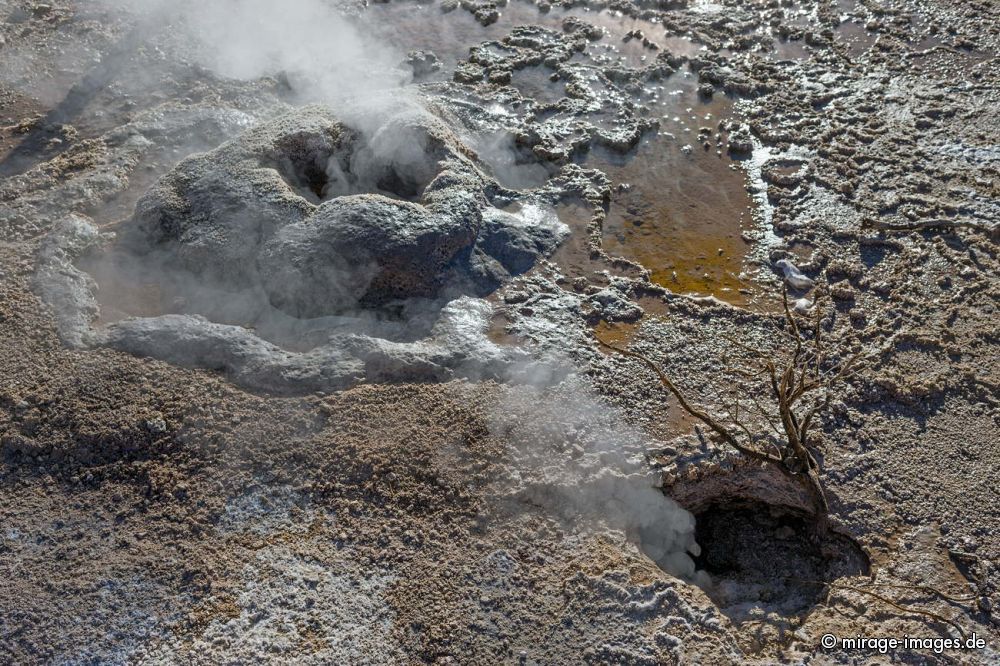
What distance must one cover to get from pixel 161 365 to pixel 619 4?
173 inches

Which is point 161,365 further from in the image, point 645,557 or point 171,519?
point 645,557

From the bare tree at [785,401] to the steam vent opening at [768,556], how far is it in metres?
0.13

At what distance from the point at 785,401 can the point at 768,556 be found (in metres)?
0.63

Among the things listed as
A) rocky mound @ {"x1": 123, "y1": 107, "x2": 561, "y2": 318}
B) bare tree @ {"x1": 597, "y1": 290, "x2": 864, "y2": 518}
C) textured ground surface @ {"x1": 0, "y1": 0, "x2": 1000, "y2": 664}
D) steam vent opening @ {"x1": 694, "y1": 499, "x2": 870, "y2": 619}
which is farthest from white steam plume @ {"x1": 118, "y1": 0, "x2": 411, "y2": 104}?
steam vent opening @ {"x1": 694, "y1": 499, "x2": 870, "y2": 619}

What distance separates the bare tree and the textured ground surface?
3.3 inches

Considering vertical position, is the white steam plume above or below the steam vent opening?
above

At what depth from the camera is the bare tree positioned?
2.92 metres

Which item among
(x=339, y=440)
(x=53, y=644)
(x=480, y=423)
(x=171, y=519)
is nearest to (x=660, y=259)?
(x=480, y=423)

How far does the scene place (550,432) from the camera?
3.11 metres

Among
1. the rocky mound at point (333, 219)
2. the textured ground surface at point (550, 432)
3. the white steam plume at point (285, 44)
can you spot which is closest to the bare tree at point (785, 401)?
the textured ground surface at point (550, 432)

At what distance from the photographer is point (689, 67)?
5.43 meters

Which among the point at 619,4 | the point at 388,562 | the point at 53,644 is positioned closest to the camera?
the point at 53,644

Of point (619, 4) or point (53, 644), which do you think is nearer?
point (53, 644)

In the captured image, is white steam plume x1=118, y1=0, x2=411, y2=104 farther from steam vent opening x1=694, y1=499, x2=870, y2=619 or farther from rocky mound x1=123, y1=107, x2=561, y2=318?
steam vent opening x1=694, y1=499, x2=870, y2=619
